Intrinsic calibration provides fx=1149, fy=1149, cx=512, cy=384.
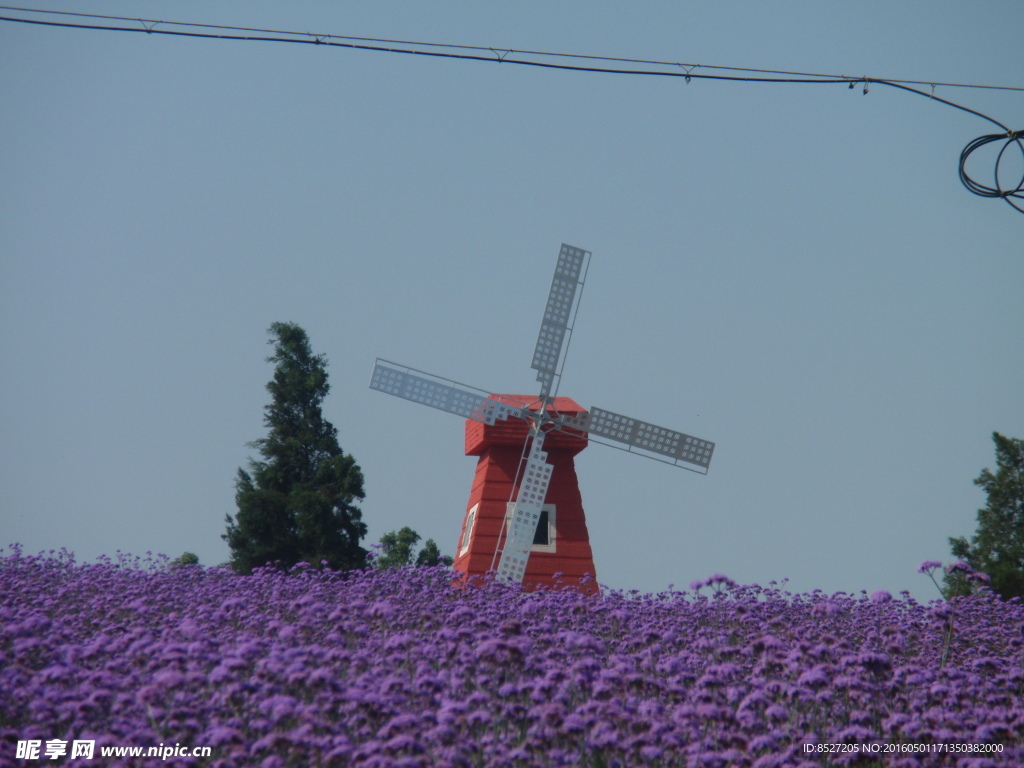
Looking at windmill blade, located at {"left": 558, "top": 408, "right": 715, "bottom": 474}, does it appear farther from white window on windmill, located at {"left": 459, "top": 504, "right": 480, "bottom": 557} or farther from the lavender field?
the lavender field

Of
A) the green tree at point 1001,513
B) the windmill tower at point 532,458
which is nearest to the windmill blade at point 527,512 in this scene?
the windmill tower at point 532,458

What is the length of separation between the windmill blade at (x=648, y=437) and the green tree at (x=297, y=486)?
7420 millimetres

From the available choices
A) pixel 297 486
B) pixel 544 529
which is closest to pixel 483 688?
pixel 544 529

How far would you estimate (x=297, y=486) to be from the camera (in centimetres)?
2733

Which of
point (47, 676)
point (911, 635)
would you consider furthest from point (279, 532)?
point (47, 676)

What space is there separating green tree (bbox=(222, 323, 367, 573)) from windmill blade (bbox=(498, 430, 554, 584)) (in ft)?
22.0

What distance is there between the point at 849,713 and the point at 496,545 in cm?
1228

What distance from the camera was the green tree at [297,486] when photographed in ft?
87.2

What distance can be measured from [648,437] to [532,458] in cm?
270

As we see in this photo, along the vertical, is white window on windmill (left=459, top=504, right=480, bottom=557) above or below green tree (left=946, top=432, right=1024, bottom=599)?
below

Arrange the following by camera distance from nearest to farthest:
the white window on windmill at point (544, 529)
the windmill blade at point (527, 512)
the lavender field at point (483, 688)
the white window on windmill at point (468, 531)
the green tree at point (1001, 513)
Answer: the lavender field at point (483, 688), the windmill blade at point (527, 512), the white window on windmill at point (544, 529), the white window on windmill at point (468, 531), the green tree at point (1001, 513)

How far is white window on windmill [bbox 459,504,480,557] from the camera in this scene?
21.5 meters

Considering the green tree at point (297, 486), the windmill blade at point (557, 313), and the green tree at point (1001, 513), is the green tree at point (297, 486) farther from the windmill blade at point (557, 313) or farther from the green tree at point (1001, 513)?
the green tree at point (1001, 513)

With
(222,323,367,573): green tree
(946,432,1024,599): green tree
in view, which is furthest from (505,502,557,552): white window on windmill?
(946,432,1024,599): green tree
